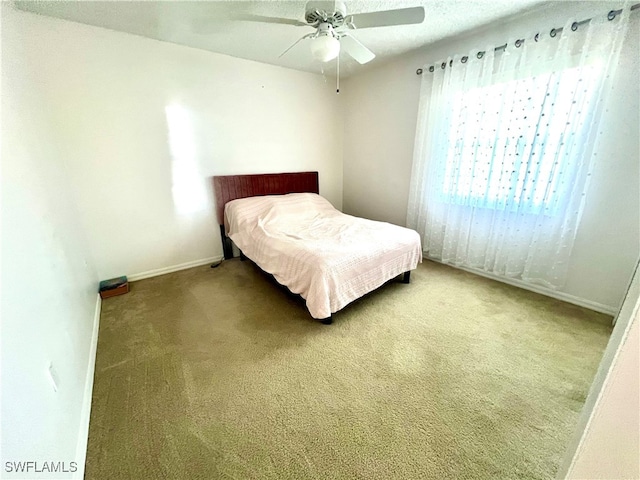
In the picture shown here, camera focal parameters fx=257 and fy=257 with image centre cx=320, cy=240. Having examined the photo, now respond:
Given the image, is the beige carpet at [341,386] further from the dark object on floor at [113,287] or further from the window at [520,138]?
the window at [520,138]

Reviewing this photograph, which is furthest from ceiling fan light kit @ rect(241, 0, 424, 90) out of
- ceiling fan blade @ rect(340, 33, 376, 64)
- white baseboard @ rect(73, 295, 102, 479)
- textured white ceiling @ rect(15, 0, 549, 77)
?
white baseboard @ rect(73, 295, 102, 479)

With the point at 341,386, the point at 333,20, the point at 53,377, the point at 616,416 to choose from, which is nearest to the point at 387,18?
the point at 333,20

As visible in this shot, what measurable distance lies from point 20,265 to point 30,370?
16.9 inches

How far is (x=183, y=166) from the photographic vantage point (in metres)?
2.87

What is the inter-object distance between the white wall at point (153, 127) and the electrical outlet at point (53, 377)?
1833mm

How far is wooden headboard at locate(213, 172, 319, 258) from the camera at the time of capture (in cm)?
314

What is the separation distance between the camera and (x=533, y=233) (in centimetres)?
236

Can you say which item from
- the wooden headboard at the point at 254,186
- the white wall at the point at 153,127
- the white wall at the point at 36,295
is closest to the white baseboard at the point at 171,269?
the white wall at the point at 153,127

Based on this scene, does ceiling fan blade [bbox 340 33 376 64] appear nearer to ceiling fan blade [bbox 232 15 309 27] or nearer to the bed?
ceiling fan blade [bbox 232 15 309 27]

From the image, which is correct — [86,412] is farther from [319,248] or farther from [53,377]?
[319,248]

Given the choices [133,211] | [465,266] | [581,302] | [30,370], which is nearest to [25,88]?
[133,211]

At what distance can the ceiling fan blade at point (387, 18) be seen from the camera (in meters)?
1.54

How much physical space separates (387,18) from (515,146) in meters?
1.62

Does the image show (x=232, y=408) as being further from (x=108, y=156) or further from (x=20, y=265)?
(x=108, y=156)
